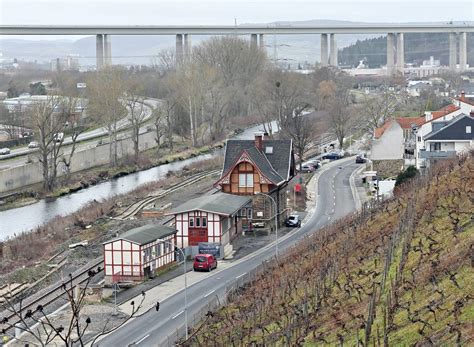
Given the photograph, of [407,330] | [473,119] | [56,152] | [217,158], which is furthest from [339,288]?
[217,158]

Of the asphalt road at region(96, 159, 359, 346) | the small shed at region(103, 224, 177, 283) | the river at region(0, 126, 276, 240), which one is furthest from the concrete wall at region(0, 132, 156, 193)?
the small shed at region(103, 224, 177, 283)

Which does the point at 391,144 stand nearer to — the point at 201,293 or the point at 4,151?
the point at 201,293

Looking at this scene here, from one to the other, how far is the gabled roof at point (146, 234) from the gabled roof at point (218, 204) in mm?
1116

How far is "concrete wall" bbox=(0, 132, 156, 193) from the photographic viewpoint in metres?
51.7

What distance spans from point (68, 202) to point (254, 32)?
7964cm

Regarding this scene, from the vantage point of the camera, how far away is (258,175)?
35.2 meters

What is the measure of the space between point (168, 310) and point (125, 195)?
22.7m

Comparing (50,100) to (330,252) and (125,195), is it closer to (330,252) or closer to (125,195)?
(125,195)

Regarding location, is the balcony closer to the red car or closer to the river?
the river

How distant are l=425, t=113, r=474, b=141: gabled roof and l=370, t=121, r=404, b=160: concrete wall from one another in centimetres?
649

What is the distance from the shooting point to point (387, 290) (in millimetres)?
17312

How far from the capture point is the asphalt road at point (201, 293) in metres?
21.3

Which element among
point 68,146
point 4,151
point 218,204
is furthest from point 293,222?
point 68,146

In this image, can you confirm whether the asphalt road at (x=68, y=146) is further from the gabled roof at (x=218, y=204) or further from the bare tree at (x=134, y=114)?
the gabled roof at (x=218, y=204)
